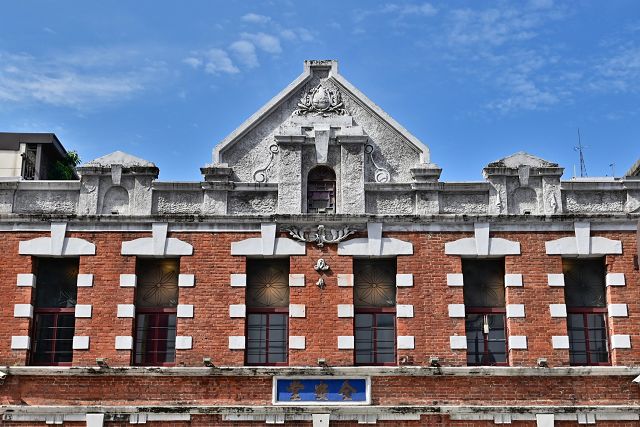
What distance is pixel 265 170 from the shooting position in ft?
73.2

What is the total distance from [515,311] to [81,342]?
30.4ft

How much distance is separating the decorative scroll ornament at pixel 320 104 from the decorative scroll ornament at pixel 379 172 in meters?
1.07

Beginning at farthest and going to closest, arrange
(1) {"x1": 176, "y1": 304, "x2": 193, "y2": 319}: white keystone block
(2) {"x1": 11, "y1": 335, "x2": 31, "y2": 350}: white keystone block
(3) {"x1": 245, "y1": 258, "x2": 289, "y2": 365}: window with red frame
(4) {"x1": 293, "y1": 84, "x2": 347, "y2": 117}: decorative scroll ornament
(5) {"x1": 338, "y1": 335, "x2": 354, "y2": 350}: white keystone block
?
(4) {"x1": 293, "y1": 84, "x2": 347, "y2": 117}: decorative scroll ornament, (3) {"x1": 245, "y1": 258, "x2": 289, "y2": 365}: window with red frame, (1) {"x1": 176, "y1": 304, "x2": 193, "y2": 319}: white keystone block, (2) {"x1": 11, "y1": 335, "x2": 31, "y2": 350}: white keystone block, (5) {"x1": 338, "y1": 335, "x2": 354, "y2": 350}: white keystone block

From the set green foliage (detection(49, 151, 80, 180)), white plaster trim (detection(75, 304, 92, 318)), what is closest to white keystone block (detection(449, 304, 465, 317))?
white plaster trim (detection(75, 304, 92, 318))

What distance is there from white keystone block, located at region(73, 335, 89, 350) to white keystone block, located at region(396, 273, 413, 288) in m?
6.75

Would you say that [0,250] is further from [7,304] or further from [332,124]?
[332,124]

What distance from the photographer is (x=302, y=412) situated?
20297 mm

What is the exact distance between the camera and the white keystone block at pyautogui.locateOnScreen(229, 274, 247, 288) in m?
21.2

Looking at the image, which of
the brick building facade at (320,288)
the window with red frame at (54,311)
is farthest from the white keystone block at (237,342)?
the window with red frame at (54,311)

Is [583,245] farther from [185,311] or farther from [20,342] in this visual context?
[20,342]

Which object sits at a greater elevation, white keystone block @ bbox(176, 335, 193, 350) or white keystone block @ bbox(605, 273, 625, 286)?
white keystone block @ bbox(605, 273, 625, 286)

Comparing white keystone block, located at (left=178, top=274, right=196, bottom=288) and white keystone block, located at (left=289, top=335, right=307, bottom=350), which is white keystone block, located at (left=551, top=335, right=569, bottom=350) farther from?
white keystone block, located at (left=178, top=274, right=196, bottom=288)

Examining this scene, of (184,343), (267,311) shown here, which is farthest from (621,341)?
(184,343)

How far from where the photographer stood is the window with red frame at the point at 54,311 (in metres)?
21.3
